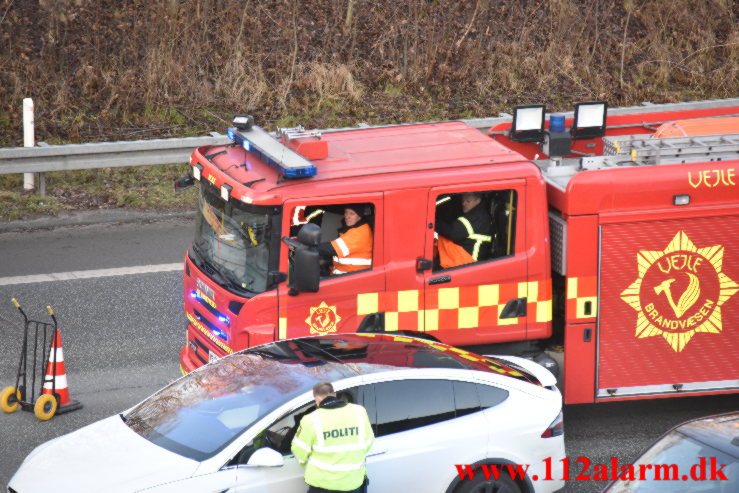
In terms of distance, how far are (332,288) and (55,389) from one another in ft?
8.86

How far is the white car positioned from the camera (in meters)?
6.54

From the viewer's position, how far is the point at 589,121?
10.2 metres

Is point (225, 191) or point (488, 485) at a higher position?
point (225, 191)

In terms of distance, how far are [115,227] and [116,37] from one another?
496 centimetres

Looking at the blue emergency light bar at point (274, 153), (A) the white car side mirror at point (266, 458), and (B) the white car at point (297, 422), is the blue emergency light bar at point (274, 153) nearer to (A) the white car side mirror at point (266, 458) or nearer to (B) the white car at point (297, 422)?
(B) the white car at point (297, 422)

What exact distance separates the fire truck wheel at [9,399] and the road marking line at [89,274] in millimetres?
3024

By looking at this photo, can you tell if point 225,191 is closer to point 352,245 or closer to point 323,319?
point 352,245

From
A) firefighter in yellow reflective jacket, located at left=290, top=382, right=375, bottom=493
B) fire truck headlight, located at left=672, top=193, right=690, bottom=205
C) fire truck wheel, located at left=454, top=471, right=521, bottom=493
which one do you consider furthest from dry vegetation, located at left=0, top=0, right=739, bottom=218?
firefighter in yellow reflective jacket, located at left=290, top=382, right=375, bottom=493

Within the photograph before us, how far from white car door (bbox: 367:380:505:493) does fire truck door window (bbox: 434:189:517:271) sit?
4.81 feet

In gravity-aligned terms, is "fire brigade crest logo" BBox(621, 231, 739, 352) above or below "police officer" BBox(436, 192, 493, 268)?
below

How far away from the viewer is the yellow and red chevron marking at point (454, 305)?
8.23 meters

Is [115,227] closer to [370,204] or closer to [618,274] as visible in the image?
[370,204]

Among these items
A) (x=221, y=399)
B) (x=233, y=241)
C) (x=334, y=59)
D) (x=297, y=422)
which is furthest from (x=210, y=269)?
(x=334, y=59)

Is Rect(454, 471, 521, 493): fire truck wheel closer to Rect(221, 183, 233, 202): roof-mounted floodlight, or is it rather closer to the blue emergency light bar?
the blue emergency light bar
